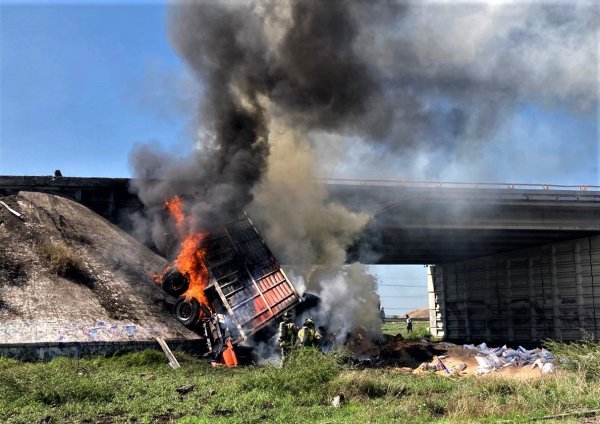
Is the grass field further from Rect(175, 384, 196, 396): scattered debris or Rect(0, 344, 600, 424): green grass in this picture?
Rect(175, 384, 196, 396): scattered debris

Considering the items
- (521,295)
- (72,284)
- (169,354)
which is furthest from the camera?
(521,295)

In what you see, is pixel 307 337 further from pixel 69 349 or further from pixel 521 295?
pixel 521 295

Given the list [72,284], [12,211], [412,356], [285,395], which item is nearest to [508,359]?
[412,356]

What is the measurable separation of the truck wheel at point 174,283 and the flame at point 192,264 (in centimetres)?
23

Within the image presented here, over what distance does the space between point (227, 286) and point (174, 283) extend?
2823 mm

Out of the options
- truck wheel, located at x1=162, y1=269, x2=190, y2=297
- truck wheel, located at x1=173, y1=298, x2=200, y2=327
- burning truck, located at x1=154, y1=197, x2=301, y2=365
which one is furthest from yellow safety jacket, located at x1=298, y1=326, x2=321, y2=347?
truck wheel, located at x1=162, y1=269, x2=190, y2=297

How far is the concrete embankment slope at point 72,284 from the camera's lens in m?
14.3

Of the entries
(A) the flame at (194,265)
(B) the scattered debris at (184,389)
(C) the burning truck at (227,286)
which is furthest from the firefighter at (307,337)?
(A) the flame at (194,265)

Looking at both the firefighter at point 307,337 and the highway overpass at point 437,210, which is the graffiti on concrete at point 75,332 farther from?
the highway overpass at point 437,210

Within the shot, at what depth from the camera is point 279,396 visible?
33.1 feet

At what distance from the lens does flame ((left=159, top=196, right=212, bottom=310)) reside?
17000mm

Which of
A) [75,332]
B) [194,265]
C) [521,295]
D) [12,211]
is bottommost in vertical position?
[521,295]

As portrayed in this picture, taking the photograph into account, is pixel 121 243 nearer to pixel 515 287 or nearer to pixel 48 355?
pixel 48 355

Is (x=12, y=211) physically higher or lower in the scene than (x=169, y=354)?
higher
